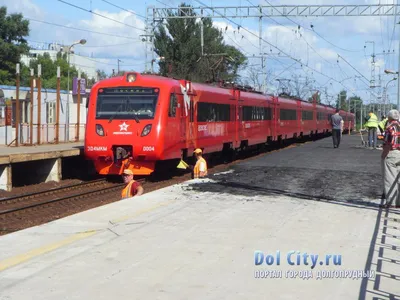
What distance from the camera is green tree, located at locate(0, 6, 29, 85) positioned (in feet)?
203

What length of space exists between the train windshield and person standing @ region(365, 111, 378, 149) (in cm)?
1182

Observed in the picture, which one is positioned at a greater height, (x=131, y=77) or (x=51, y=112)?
(x=131, y=77)

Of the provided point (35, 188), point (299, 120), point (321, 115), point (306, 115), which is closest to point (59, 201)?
point (35, 188)

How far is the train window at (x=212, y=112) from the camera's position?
19672 millimetres

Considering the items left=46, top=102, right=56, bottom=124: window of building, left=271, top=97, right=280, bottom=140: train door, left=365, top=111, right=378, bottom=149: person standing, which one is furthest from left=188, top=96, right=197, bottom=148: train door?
left=46, top=102, right=56, bottom=124: window of building

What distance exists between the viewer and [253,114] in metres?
27.4

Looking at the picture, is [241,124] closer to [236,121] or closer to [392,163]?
[236,121]

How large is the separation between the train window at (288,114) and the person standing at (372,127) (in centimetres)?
776

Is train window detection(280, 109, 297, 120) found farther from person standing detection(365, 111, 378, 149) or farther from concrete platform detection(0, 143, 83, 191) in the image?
concrete platform detection(0, 143, 83, 191)

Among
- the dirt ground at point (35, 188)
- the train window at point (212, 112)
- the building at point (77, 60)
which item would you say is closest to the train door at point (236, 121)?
the train window at point (212, 112)

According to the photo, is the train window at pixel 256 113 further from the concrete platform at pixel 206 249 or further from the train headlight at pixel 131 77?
the concrete platform at pixel 206 249

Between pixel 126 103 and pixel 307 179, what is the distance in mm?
5393

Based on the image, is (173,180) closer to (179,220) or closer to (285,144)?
(179,220)

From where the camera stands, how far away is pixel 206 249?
7301 millimetres
